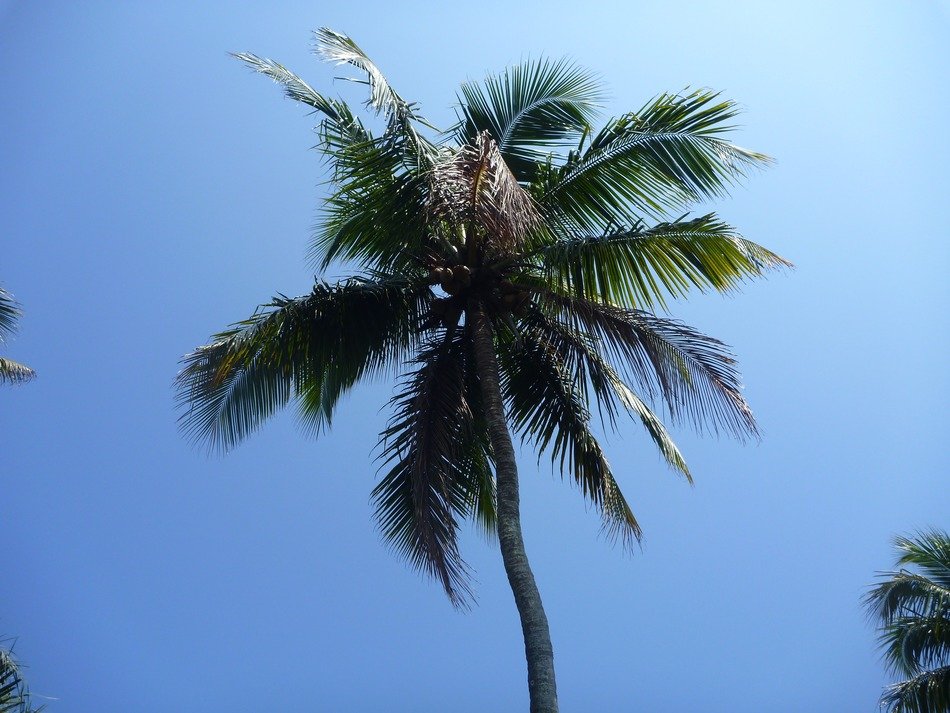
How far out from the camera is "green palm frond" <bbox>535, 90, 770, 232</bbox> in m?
10.7

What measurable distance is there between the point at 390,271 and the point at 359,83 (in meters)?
2.35

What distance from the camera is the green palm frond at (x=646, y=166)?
1070 centimetres

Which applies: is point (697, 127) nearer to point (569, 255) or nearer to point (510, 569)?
point (569, 255)

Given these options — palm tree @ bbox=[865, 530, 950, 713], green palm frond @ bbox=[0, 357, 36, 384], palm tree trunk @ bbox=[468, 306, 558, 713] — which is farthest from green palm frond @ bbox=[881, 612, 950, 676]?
green palm frond @ bbox=[0, 357, 36, 384]

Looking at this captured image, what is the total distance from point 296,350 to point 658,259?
436cm

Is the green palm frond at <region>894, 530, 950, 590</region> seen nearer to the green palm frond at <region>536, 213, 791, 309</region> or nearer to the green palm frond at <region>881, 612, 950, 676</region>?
the green palm frond at <region>881, 612, 950, 676</region>

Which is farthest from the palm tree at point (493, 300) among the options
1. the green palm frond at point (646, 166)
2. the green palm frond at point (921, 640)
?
the green palm frond at point (921, 640)

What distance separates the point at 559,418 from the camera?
11.8 meters

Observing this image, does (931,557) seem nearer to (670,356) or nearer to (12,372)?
(670,356)

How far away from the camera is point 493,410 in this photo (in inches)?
414

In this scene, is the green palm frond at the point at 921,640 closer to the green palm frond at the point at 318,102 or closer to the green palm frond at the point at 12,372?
the green palm frond at the point at 318,102

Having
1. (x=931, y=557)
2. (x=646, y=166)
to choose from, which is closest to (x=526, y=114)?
(x=646, y=166)

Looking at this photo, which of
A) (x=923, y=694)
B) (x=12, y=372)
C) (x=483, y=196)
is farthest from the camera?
(x=12, y=372)

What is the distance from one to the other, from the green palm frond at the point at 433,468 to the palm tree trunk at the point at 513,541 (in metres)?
0.46
